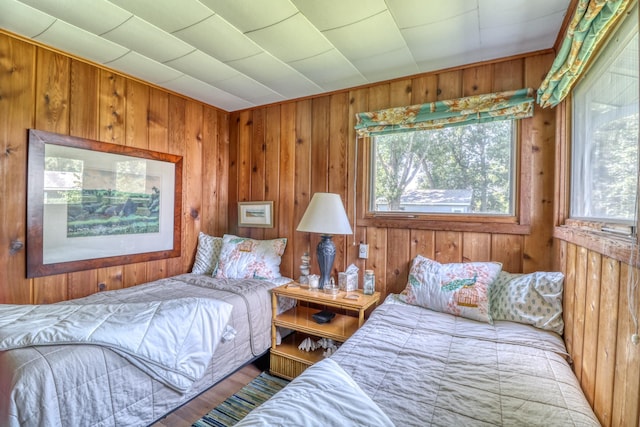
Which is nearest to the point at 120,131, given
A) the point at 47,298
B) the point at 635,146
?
the point at 47,298

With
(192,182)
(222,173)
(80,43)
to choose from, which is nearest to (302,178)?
(222,173)

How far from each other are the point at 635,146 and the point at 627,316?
0.56m

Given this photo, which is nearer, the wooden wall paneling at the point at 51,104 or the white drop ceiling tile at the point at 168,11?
the white drop ceiling tile at the point at 168,11

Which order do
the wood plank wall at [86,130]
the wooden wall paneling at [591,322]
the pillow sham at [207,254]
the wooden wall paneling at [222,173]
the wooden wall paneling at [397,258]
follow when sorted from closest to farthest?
1. the wooden wall paneling at [591,322]
2. the wood plank wall at [86,130]
3. the wooden wall paneling at [397,258]
4. the pillow sham at [207,254]
5. the wooden wall paneling at [222,173]

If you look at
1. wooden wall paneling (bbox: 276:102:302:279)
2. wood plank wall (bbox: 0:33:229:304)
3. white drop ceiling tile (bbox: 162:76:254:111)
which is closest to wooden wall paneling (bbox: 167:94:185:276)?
wood plank wall (bbox: 0:33:229:304)

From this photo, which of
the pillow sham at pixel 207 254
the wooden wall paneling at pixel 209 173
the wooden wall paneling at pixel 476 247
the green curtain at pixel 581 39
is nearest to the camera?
the green curtain at pixel 581 39

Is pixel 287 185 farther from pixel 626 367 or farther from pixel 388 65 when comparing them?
pixel 626 367

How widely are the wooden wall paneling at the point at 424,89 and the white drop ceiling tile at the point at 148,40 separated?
159cm

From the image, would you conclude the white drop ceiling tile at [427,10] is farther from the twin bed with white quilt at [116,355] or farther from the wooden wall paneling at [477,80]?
the twin bed with white quilt at [116,355]

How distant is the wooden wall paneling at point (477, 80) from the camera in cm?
201

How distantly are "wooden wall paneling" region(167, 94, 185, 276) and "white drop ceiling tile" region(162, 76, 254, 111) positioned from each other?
0.41ft

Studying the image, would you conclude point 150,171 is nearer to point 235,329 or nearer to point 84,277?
point 84,277

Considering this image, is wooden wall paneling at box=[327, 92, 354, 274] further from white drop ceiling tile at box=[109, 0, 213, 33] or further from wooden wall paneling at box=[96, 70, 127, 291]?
wooden wall paneling at box=[96, 70, 127, 291]

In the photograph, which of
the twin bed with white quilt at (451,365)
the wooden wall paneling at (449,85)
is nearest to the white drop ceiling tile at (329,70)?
the wooden wall paneling at (449,85)
